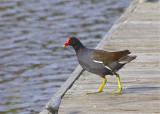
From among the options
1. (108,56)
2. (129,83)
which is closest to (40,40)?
(129,83)

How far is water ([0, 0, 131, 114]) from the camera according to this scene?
8.76m

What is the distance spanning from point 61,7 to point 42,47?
485 centimetres

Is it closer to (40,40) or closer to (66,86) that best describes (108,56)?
(66,86)

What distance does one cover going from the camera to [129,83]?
20.7 ft

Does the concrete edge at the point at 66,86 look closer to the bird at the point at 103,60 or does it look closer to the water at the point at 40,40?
the bird at the point at 103,60

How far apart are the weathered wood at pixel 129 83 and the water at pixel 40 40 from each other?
154 centimetres

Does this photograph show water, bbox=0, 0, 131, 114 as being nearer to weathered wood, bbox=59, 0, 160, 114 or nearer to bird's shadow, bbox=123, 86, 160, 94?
weathered wood, bbox=59, 0, 160, 114

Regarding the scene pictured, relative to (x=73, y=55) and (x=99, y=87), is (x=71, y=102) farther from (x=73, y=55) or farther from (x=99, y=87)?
(x=73, y=55)

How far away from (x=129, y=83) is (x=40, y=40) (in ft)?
21.7

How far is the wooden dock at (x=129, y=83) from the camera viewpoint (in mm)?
5301

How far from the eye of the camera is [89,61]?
18.6 ft

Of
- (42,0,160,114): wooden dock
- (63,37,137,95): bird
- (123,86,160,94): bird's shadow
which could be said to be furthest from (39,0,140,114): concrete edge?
(123,86,160,94): bird's shadow

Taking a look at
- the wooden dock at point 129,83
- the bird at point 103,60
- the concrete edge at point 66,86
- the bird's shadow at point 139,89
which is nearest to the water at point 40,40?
the concrete edge at point 66,86

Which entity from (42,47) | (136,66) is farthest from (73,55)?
(136,66)
